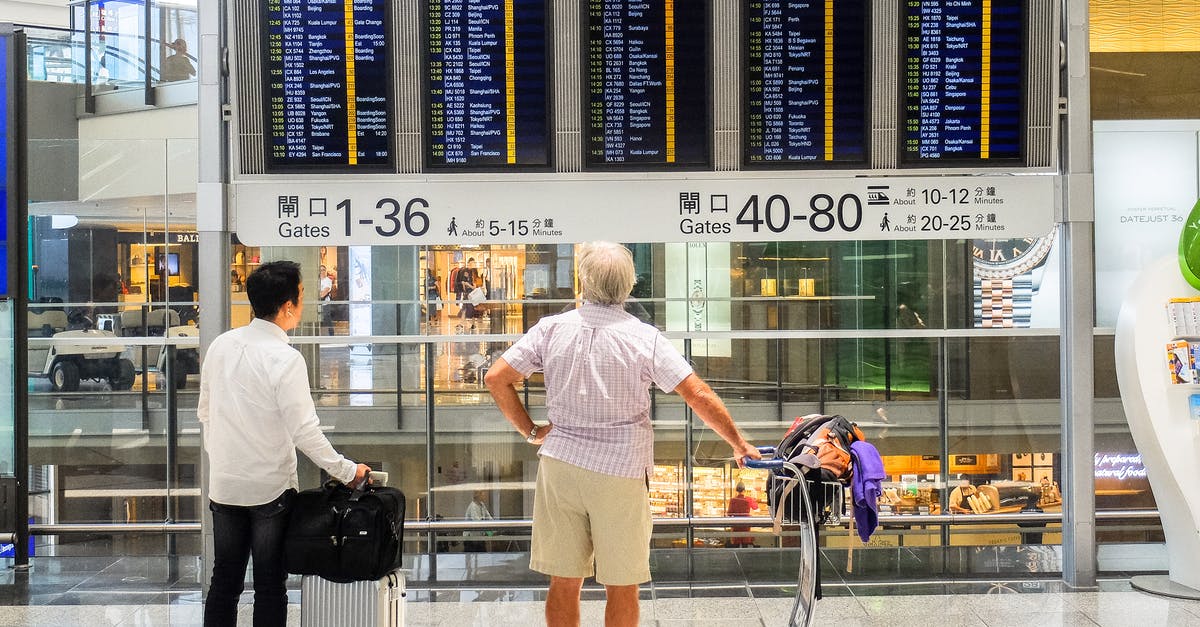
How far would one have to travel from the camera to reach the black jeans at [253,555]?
3.32 meters

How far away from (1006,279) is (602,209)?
335 cm

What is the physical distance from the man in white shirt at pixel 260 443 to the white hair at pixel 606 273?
0.97 m

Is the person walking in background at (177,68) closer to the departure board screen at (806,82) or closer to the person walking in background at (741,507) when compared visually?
the person walking in background at (741,507)

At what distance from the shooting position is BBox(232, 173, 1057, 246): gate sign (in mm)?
4629

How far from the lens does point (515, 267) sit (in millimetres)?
6352

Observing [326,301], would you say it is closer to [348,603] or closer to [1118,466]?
[348,603]

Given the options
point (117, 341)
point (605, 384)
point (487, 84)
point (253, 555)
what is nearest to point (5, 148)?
point (117, 341)

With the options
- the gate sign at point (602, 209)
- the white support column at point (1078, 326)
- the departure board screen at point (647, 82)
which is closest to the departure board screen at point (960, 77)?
the gate sign at point (602, 209)

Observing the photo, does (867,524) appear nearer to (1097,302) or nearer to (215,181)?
(215,181)

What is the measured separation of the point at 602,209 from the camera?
465 cm

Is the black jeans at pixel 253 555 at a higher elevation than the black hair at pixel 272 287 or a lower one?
lower

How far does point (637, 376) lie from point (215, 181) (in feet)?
8.32

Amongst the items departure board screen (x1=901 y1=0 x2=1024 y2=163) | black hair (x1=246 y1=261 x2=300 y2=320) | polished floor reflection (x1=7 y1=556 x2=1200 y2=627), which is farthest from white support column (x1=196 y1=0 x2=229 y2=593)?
departure board screen (x1=901 y1=0 x2=1024 y2=163)

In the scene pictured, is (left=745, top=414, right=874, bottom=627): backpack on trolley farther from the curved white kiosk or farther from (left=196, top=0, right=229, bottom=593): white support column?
(left=196, top=0, right=229, bottom=593): white support column
